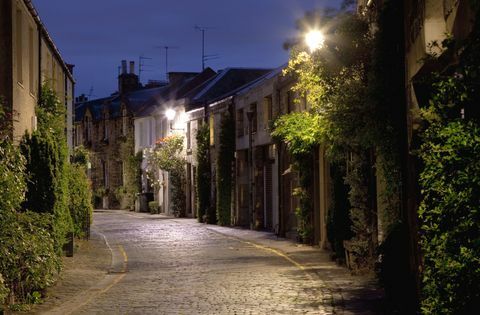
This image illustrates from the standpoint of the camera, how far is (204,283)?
1550 centimetres

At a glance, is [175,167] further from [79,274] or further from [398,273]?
[398,273]

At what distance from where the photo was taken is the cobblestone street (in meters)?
12.6

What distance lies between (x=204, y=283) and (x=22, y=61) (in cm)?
660

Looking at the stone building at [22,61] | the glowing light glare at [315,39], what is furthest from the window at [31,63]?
the glowing light glare at [315,39]

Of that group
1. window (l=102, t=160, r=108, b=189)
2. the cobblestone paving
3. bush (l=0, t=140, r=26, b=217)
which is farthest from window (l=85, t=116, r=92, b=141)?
bush (l=0, t=140, r=26, b=217)

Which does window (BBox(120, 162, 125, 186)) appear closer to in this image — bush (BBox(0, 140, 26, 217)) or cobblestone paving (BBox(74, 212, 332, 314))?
cobblestone paving (BBox(74, 212, 332, 314))

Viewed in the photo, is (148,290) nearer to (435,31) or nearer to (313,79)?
(313,79)

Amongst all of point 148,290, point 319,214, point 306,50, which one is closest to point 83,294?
point 148,290

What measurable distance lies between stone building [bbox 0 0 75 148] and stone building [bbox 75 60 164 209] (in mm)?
35796

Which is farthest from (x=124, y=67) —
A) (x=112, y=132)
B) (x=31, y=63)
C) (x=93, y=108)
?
(x=31, y=63)

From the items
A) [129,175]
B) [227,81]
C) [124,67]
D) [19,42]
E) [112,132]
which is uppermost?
[124,67]

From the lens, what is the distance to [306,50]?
18609 millimetres

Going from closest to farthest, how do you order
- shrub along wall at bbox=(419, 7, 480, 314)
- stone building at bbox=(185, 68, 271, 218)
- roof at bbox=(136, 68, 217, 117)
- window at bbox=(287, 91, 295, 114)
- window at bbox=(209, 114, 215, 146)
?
shrub along wall at bbox=(419, 7, 480, 314) → window at bbox=(287, 91, 295, 114) → stone building at bbox=(185, 68, 271, 218) → window at bbox=(209, 114, 215, 146) → roof at bbox=(136, 68, 217, 117)

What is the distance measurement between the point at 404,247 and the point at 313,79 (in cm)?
576
